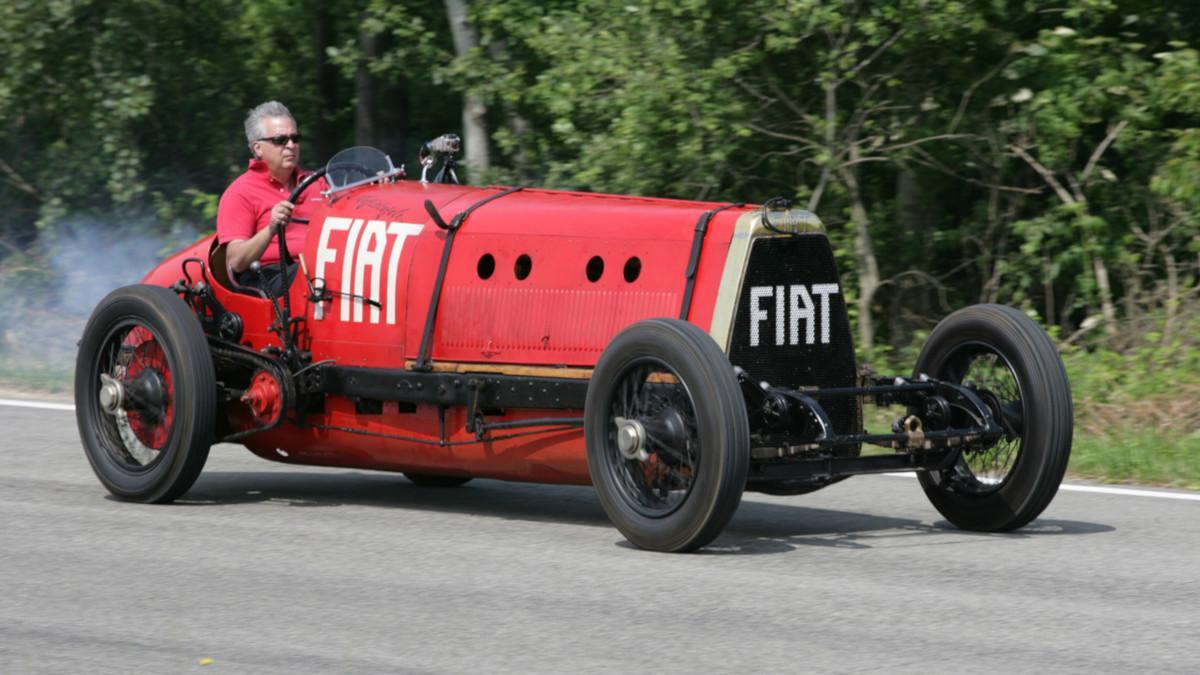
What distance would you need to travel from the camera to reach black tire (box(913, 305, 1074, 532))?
23.4 feet

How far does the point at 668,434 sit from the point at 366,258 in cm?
188

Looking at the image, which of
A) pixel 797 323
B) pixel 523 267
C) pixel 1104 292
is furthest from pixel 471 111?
pixel 797 323

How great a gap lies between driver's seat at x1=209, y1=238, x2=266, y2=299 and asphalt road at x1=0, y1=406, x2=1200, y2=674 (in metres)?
0.94

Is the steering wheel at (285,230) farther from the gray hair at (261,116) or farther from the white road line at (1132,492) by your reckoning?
the white road line at (1132,492)

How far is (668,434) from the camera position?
6758 millimetres

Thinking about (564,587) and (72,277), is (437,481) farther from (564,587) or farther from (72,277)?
(72,277)

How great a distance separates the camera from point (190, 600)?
6055 millimetres

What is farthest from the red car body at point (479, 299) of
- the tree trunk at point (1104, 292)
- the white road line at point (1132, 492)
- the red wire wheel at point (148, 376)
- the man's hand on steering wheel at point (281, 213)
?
the tree trunk at point (1104, 292)

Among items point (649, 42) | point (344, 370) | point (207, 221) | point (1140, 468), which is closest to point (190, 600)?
point (344, 370)

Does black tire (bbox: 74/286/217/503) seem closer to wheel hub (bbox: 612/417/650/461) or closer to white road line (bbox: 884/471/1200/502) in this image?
wheel hub (bbox: 612/417/650/461)

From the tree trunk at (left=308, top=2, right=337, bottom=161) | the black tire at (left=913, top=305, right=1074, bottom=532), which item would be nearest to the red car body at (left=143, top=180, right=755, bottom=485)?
the black tire at (left=913, top=305, right=1074, bottom=532)

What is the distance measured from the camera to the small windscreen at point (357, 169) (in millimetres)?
8461

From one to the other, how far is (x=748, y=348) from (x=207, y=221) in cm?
1070

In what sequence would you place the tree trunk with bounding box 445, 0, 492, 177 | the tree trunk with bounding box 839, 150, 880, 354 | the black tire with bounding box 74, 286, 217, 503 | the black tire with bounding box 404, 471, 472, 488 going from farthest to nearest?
the tree trunk with bounding box 445, 0, 492, 177
the tree trunk with bounding box 839, 150, 880, 354
the black tire with bounding box 404, 471, 472, 488
the black tire with bounding box 74, 286, 217, 503
